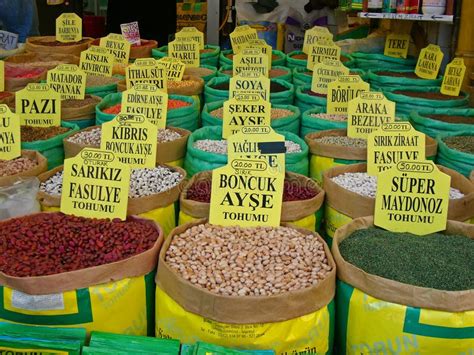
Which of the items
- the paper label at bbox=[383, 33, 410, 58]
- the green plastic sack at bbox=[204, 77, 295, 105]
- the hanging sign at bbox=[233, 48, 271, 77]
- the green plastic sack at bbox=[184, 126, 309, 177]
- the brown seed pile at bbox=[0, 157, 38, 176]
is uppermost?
the paper label at bbox=[383, 33, 410, 58]

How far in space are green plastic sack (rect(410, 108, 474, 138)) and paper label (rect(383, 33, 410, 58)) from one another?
1087 mm

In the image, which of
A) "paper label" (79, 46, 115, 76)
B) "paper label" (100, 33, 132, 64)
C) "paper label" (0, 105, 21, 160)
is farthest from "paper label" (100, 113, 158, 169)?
"paper label" (100, 33, 132, 64)

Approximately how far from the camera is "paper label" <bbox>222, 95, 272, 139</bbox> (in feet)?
7.54

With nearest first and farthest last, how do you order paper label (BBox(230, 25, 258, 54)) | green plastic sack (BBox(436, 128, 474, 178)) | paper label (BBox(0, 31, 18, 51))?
1. green plastic sack (BBox(436, 128, 474, 178))
2. paper label (BBox(230, 25, 258, 54))
3. paper label (BBox(0, 31, 18, 51))

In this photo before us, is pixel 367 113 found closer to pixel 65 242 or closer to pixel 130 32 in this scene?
pixel 65 242

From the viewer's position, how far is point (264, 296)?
4.44ft

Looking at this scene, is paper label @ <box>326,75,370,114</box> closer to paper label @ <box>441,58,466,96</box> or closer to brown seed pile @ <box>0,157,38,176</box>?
paper label @ <box>441,58,466,96</box>

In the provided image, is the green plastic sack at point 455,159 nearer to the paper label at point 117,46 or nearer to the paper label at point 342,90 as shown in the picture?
the paper label at point 342,90

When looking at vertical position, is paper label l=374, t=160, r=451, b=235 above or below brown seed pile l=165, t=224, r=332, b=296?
above

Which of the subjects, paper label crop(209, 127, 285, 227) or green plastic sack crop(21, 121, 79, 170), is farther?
green plastic sack crop(21, 121, 79, 170)

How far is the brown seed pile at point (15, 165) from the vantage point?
2.04m

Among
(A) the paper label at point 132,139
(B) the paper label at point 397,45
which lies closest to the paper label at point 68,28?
(B) the paper label at point 397,45

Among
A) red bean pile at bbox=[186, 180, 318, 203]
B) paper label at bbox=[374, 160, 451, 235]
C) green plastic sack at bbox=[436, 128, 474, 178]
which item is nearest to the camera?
paper label at bbox=[374, 160, 451, 235]

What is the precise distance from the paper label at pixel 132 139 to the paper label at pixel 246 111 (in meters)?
0.38
